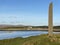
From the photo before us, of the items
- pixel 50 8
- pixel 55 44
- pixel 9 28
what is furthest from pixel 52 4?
pixel 9 28

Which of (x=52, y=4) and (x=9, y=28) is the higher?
(x=52, y=4)

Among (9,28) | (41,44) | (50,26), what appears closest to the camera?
(41,44)

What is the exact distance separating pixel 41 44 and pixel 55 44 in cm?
163

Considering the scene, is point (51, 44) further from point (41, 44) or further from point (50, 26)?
point (50, 26)

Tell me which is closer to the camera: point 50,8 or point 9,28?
point 50,8

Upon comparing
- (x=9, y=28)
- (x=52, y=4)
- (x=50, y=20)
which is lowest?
(x=9, y=28)

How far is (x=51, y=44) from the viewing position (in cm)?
2544

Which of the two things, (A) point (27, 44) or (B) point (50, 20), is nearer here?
(A) point (27, 44)

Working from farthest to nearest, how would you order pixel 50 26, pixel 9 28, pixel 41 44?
pixel 9 28, pixel 50 26, pixel 41 44

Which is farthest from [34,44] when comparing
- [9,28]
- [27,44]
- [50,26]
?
[9,28]

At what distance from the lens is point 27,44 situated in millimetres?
25828

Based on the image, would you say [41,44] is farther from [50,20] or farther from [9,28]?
[9,28]

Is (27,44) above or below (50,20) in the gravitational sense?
below

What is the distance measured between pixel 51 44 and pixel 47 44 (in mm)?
562
